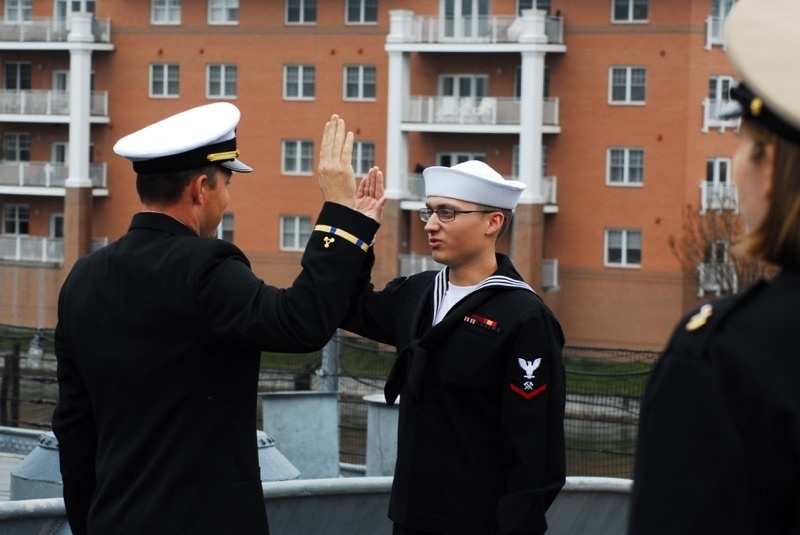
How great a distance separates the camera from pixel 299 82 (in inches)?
2119

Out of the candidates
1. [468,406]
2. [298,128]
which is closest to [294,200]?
[298,128]

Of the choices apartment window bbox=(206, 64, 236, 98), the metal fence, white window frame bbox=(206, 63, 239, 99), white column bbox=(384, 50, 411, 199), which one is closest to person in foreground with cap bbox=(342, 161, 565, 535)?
the metal fence

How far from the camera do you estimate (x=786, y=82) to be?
229 cm

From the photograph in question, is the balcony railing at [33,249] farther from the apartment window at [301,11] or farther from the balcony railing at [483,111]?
the balcony railing at [483,111]

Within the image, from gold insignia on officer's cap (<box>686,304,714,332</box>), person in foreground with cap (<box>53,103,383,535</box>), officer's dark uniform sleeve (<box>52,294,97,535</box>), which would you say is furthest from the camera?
officer's dark uniform sleeve (<box>52,294,97,535</box>)

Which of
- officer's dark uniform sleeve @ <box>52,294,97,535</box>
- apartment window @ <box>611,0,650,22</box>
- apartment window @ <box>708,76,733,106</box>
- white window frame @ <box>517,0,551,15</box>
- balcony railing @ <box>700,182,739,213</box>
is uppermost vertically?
white window frame @ <box>517,0,551,15</box>

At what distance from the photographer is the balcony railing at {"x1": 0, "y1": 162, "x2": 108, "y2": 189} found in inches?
2201

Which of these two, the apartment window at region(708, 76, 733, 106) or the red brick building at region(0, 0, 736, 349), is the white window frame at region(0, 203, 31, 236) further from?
the apartment window at region(708, 76, 733, 106)

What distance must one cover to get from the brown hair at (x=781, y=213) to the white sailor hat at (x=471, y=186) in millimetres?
3406

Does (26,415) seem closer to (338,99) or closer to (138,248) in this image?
(138,248)

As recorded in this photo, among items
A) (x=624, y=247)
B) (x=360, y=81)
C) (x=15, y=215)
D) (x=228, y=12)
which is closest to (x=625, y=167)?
(x=624, y=247)

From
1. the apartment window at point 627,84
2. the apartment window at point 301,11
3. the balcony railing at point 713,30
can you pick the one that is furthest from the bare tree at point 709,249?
the apartment window at point 301,11

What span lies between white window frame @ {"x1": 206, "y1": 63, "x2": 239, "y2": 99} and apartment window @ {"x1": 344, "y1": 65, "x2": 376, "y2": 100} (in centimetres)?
430

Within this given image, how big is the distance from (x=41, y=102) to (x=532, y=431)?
53.5 metres
